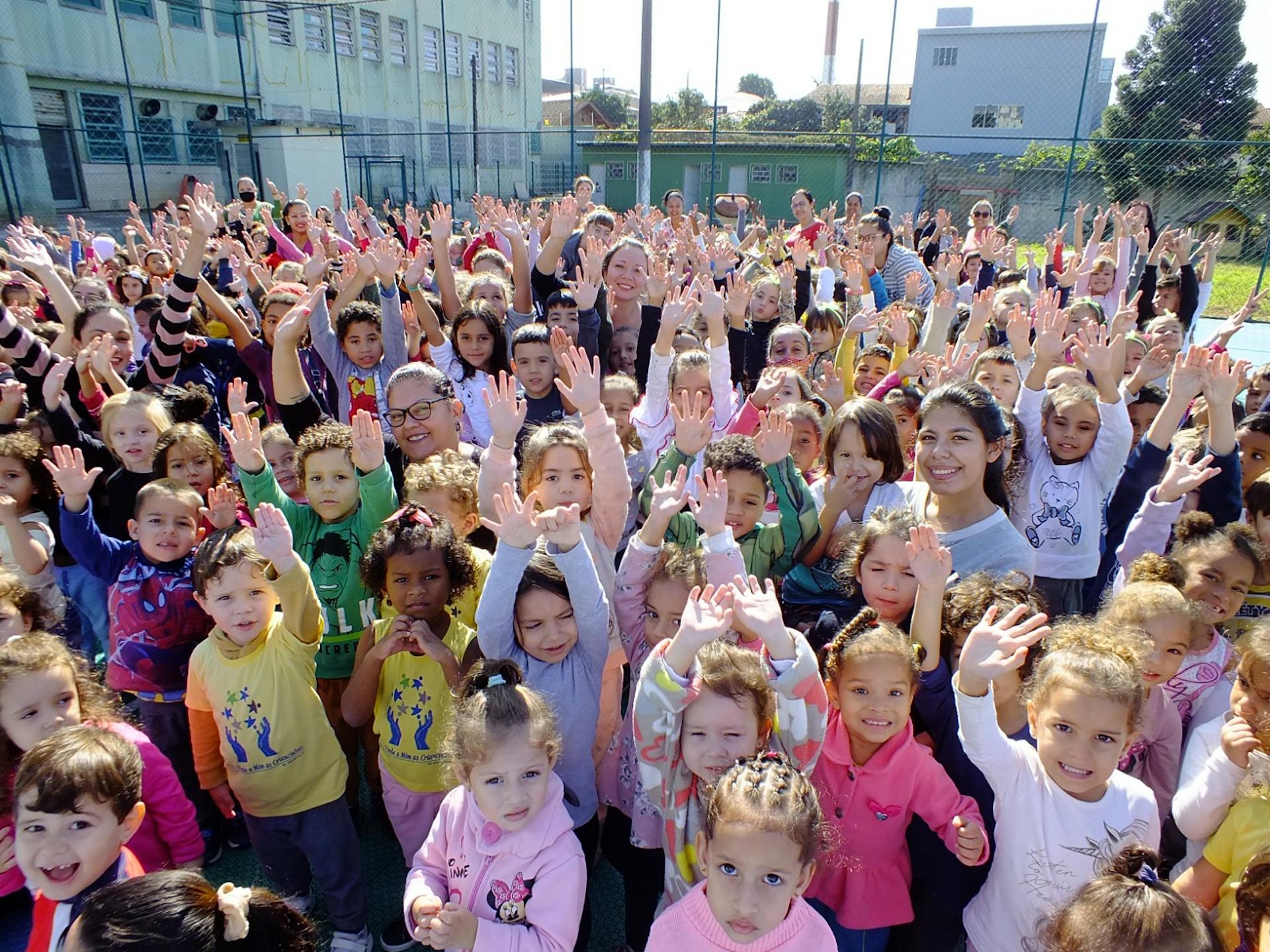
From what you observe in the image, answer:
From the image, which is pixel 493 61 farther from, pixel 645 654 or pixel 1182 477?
pixel 645 654

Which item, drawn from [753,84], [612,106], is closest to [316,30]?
[612,106]

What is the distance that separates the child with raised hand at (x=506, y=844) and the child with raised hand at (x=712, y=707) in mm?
215

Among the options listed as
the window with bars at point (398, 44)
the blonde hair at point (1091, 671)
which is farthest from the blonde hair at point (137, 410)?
the window with bars at point (398, 44)

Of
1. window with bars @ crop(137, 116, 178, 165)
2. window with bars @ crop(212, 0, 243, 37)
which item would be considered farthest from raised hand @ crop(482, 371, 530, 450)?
window with bars @ crop(212, 0, 243, 37)

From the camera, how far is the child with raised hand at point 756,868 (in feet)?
4.41

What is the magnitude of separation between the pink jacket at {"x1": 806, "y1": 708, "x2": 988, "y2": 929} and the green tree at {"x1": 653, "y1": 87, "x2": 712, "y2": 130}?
40116 mm

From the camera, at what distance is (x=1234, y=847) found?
1516 millimetres

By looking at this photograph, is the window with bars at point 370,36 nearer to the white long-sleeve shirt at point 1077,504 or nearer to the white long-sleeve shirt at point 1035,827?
the white long-sleeve shirt at point 1077,504

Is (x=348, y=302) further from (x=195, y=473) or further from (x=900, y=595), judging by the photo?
(x=900, y=595)

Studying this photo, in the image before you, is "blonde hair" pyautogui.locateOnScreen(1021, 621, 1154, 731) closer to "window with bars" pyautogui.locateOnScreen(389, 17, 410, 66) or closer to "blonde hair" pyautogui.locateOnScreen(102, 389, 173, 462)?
"blonde hair" pyautogui.locateOnScreen(102, 389, 173, 462)

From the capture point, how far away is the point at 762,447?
250 centimetres

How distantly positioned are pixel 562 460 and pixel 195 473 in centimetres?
129

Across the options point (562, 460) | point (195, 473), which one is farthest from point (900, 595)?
point (195, 473)

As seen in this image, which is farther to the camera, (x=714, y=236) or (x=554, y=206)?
(x=714, y=236)
